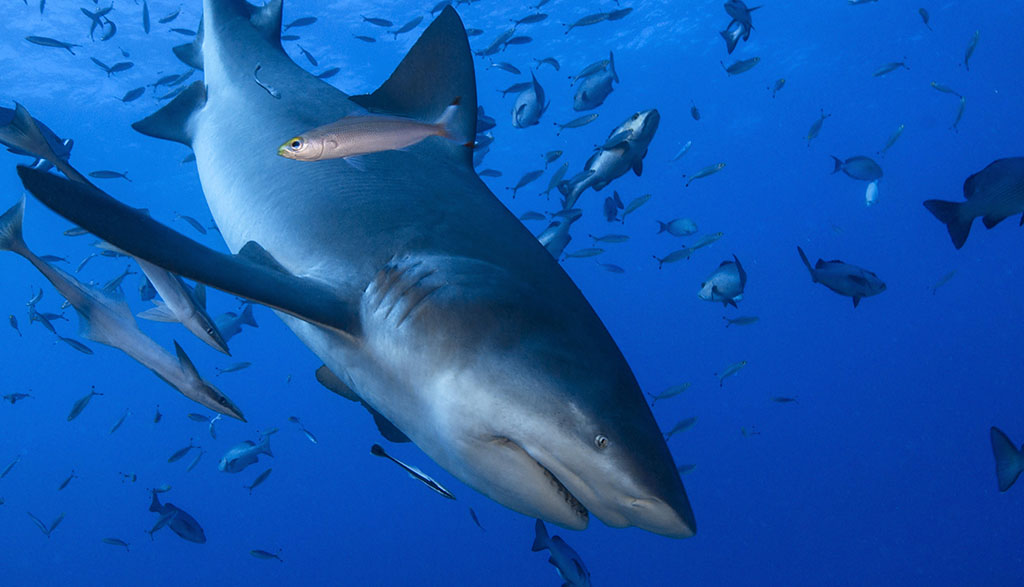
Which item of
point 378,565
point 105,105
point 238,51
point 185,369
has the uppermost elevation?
point 238,51

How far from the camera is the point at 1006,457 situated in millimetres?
5594

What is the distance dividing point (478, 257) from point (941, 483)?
35.3 m

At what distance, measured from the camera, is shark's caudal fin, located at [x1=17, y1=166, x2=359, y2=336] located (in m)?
1.50

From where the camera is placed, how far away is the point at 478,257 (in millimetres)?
2066

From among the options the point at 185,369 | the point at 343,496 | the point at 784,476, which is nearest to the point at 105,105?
the point at 185,369

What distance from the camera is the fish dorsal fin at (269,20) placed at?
402cm

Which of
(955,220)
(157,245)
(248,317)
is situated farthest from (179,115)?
(955,220)

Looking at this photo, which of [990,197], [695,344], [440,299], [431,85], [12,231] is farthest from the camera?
[695,344]

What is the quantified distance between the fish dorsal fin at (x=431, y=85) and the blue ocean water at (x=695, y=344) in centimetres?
928

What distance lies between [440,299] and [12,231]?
6.28ft

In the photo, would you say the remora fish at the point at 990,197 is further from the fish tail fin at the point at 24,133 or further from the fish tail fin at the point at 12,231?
the fish tail fin at the point at 12,231

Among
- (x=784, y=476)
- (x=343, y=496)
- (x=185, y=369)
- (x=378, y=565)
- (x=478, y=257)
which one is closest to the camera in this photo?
(x=478, y=257)

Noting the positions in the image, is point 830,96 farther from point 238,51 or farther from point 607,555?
point 238,51

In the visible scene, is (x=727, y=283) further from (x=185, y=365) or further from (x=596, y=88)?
(x=185, y=365)
